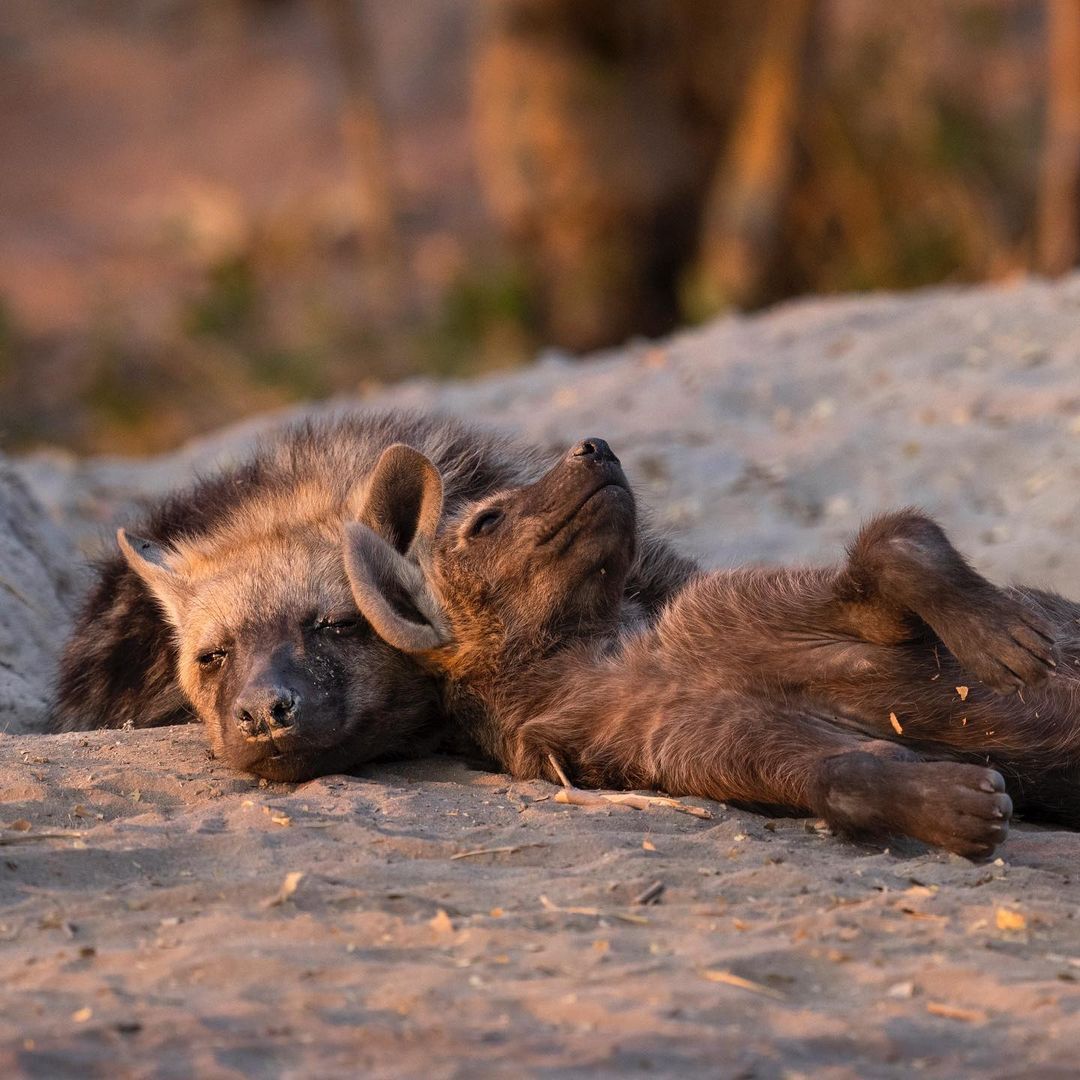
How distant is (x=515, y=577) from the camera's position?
167 inches

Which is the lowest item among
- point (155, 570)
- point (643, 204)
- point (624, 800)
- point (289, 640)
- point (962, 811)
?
point (624, 800)

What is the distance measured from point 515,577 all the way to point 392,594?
325 mm

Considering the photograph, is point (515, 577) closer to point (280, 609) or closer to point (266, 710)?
point (280, 609)

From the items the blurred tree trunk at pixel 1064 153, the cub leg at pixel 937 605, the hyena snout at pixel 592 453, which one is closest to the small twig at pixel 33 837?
the hyena snout at pixel 592 453

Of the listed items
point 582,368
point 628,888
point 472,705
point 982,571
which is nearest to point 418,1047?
point 628,888

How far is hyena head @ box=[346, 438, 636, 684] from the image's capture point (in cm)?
418

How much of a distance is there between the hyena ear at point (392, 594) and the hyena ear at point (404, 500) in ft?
0.30

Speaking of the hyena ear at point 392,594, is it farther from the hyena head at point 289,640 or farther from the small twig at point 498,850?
the small twig at point 498,850

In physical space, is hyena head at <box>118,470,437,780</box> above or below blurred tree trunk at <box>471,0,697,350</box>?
below

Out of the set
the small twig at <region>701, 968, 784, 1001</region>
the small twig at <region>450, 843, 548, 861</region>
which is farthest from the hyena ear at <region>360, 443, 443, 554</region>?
the small twig at <region>701, 968, 784, 1001</region>

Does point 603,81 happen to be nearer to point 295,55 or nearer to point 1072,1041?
point 295,55

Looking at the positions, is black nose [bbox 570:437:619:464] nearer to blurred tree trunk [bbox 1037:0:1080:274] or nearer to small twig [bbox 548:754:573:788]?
small twig [bbox 548:754:573:788]

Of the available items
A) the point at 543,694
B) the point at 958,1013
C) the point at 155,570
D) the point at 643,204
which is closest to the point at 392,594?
the point at 543,694

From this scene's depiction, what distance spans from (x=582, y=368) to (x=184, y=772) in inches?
175
